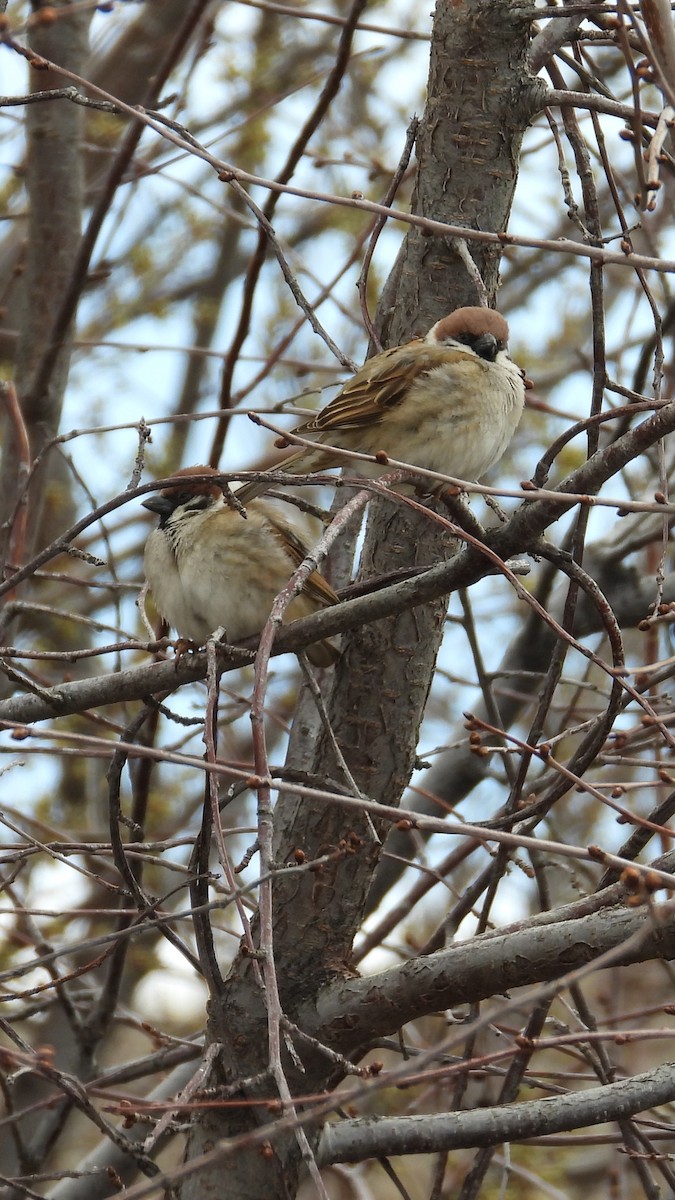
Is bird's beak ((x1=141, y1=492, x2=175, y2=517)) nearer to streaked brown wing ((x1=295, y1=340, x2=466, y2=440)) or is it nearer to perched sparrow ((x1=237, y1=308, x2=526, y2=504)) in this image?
perched sparrow ((x1=237, y1=308, x2=526, y2=504))

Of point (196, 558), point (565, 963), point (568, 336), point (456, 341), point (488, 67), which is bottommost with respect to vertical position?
point (565, 963)

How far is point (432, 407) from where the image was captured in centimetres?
370

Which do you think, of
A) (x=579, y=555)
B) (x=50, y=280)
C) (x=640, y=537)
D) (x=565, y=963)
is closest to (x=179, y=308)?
(x=50, y=280)

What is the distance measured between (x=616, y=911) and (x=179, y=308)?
7025mm

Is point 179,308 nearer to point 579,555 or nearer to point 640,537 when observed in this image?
point 640,537

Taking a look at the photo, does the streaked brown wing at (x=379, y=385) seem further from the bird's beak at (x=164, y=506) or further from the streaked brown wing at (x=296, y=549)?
the bird's beak at (x=164, y=506)

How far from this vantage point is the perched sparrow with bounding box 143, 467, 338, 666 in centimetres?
375

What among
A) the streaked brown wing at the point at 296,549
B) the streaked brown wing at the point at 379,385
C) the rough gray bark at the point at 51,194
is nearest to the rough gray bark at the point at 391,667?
the streaked brown wing at the point at 379,385

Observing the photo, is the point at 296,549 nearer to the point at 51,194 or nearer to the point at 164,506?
the point at 164,506

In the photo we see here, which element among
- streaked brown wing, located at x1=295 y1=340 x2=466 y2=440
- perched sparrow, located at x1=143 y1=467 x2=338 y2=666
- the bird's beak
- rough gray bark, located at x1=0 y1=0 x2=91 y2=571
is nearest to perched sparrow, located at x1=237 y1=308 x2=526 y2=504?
streaked brown wing, located at x1=295 y1=340 x2=466 y2=440

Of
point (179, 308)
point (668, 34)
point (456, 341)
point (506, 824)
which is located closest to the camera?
point (668, 34)

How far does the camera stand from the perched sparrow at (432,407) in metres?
3.67

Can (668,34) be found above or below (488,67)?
below

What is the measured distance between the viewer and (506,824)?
2.73 meters
